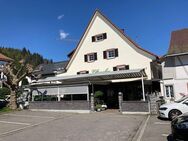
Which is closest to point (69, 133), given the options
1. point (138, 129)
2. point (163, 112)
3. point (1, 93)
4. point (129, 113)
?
point (138, 129)

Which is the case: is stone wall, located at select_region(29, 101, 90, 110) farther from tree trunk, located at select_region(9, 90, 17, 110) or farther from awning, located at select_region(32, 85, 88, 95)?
tree trunk, located at select_region(9, 90, 17, 110)

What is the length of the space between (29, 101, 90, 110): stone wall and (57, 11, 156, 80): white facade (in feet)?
21.2

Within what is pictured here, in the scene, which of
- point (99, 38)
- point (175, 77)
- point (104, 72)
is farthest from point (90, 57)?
point (175, 77)

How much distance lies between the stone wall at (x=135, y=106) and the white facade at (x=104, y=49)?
219 inches

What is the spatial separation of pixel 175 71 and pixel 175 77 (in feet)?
2.12

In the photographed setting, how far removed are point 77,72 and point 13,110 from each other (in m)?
8.95

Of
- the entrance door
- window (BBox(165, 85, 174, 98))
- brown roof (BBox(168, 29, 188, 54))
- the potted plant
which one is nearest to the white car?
the potted plant

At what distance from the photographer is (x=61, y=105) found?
2220 centimetres

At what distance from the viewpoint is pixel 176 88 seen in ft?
75.8

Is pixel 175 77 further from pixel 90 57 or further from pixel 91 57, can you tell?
pixel 90 57

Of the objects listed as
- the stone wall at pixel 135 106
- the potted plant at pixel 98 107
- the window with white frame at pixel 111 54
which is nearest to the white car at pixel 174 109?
the stone wall at pixel 135 106

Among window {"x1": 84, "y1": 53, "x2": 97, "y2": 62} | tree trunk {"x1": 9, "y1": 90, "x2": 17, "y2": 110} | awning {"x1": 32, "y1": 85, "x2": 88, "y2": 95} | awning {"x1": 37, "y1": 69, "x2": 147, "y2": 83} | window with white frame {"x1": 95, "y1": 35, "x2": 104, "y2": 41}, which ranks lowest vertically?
tree trunk {"x1": 9, "y1": 90, "x2": 17, "y2": 110}

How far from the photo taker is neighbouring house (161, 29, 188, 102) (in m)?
22.9

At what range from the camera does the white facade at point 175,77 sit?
22906 millimetres
